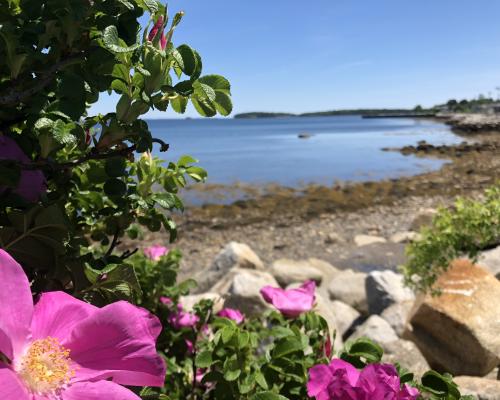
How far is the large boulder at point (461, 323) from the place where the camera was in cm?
349

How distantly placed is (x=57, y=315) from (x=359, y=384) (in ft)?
1.69

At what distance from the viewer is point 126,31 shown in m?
0.89

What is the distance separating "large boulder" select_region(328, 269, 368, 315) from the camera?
678 cm

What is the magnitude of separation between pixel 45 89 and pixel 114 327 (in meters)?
0.54

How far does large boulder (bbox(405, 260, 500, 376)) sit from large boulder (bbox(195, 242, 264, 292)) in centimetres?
408

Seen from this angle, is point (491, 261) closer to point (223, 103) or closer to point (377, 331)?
point (377, 331)

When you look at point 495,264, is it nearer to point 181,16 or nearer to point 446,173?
point 181,16

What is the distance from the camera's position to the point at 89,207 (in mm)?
1263

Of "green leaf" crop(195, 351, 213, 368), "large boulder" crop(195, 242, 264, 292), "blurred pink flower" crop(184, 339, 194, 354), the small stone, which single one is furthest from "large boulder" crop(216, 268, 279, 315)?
"green leaf" crop(195, 351, 213, 368)

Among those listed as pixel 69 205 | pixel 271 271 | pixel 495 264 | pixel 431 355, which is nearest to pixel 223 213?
pixel 271 271

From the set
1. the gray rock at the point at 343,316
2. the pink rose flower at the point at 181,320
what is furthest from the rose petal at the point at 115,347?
the gray rock at the point at 343,316

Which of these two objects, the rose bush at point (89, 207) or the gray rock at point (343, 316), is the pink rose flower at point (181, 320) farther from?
the gray rock at point (343, 316)

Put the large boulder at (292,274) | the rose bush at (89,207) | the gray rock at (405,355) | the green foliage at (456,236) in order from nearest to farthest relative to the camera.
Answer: the rose bush at (89,207), the gray rock at (405,355), the green foliage at (456,236), the large boulder at (292,274)

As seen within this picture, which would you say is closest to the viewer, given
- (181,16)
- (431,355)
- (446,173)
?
(181,16)
